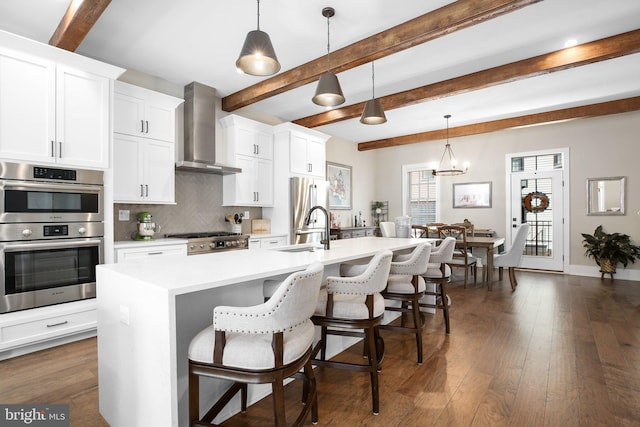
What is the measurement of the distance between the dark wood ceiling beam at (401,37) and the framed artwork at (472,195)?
194 inches

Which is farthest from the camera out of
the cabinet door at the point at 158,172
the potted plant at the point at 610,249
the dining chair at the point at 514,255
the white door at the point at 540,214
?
the white door at the point at 540,214

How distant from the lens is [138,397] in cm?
153

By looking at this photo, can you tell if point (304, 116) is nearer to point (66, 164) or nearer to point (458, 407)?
point (66, 164)

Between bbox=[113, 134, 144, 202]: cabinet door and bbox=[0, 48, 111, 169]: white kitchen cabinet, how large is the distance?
1.24ft

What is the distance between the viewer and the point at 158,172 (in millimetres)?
3965

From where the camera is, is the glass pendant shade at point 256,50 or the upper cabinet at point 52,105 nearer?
the glass pendant shade at point 256,50

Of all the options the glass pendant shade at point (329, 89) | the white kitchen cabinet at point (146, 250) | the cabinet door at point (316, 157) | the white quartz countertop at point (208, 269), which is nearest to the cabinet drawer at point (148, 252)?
the white kitchen cabinet at point (146, 250)

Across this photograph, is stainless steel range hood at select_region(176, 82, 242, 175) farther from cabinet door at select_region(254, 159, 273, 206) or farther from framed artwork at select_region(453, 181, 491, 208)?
framed artwork at select_region(453, 181, 491, 208)

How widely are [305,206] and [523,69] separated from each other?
3.46 metres

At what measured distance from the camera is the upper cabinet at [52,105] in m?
2.73

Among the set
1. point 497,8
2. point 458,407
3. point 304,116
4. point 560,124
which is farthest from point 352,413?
point 560,124

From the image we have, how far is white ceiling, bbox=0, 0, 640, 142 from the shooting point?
2898 millimetres

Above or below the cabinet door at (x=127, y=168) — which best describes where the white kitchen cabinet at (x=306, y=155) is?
above

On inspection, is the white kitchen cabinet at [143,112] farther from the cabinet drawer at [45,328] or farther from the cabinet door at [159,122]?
the cabinet drawer at [45,328]
